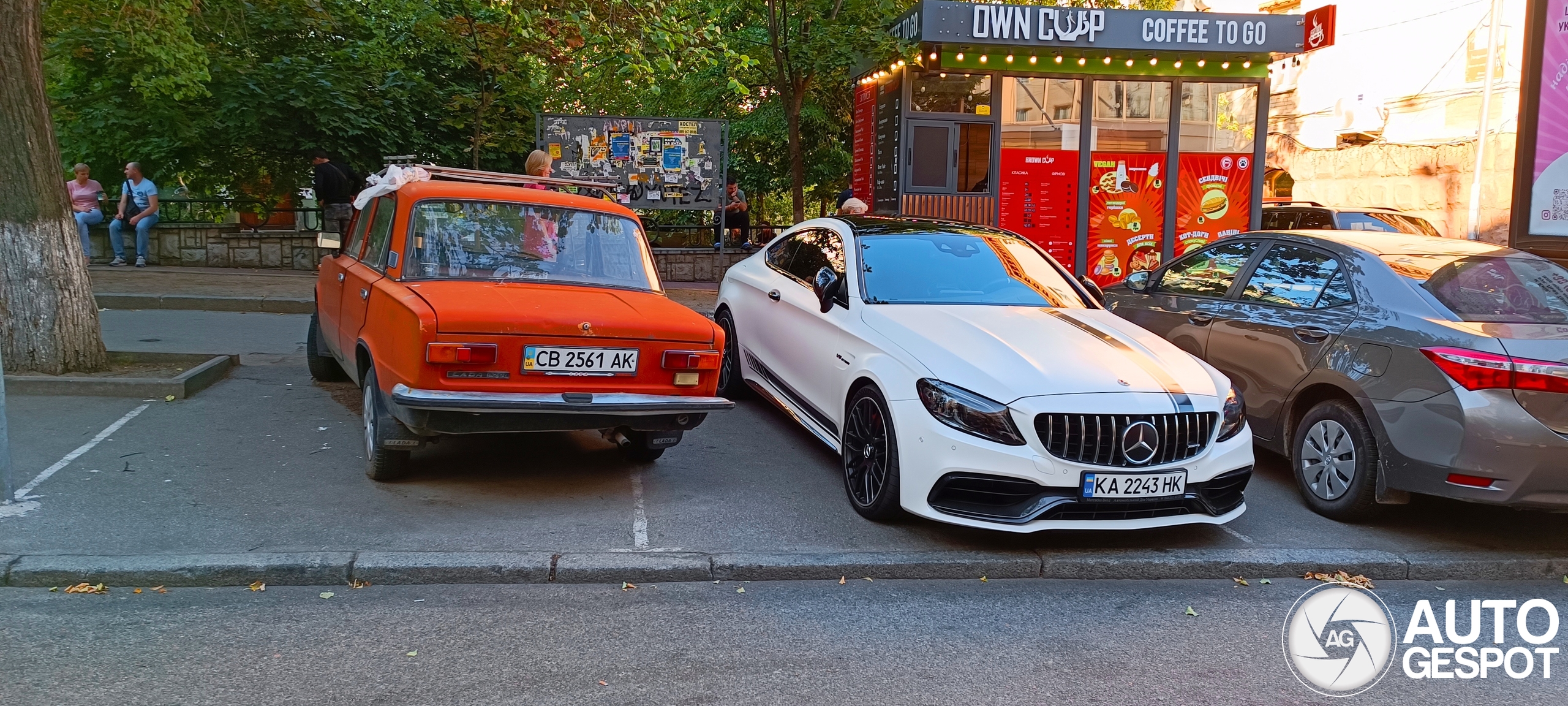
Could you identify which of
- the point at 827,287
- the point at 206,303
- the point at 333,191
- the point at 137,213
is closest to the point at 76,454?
the point at 827,287

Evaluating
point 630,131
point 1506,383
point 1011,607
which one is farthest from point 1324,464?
point 630,131

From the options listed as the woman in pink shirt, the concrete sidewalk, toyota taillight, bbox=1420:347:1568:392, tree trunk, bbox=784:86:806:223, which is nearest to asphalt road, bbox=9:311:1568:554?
toyota taillight, bbox=1420:347:1568:392

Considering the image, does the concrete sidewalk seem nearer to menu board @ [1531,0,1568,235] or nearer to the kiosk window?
the kiosk window

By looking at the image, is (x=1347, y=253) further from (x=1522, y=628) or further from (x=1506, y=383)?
(x=1522, y=628)

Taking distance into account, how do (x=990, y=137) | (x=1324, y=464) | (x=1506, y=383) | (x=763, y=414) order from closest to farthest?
(x=1506, y=383) → (x=1324, y=464) → (x=763, y=414) → (x=990, y=137)

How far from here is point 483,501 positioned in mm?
5898

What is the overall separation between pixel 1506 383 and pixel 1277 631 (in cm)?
184

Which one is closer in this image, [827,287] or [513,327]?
[513,327]

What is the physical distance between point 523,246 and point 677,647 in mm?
3109

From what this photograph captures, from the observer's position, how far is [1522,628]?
188 inches

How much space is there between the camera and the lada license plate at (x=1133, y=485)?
5145 millimetres

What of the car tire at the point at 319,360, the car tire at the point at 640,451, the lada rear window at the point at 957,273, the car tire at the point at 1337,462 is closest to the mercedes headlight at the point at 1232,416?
the car tire at the point at 1337,462

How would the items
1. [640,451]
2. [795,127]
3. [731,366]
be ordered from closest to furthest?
1. [640,451]
2. [731,366]
3. [795,127]

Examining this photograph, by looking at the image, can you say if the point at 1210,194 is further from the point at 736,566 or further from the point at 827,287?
the point at 736,566
